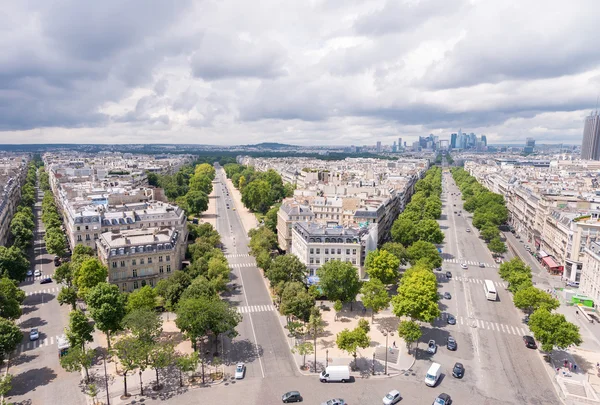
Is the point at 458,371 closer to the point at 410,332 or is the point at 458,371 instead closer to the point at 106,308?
the point at 410,332

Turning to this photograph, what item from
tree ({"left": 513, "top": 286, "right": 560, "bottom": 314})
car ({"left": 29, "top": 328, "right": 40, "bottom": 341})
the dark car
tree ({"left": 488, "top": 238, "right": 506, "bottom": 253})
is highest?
tree ({"left": 513, "top": 286, "right": 560, "bottom": 314})

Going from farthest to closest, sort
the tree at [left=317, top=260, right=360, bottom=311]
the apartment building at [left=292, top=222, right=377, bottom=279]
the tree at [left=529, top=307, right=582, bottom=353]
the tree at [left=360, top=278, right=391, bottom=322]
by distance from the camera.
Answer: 1. the apartment building at [left=292, top=222, right=377, bottom=279]
2. the tree at [left=317, top=260, right=360, bottom=311]
3. the tree at [left=360, top=278, right=391, bottom=322]
4. the tree at [left=529, top=307, right=582, bottom=353]

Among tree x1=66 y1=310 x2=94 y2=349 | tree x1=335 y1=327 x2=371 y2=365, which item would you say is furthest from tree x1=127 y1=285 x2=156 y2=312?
tree x1=335 y1=327 x2=371 y2=365

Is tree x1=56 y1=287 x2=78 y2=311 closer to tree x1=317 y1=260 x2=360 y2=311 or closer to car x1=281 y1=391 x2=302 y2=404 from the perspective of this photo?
car x1=281 y1=391 x2=302 y2=404

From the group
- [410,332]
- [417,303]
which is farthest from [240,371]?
[417,303]

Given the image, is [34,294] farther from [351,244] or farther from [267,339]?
[351,244]

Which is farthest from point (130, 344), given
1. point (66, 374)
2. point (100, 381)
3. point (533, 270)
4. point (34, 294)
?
point (533, 270)
